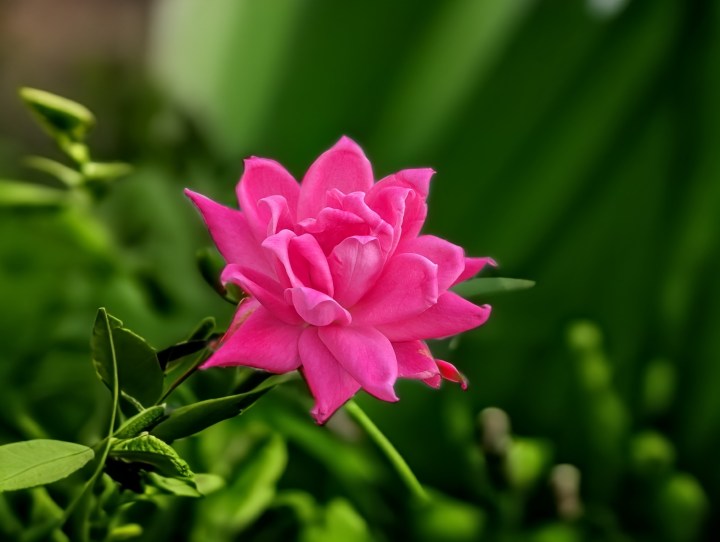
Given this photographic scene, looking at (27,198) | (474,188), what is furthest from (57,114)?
(474,188)

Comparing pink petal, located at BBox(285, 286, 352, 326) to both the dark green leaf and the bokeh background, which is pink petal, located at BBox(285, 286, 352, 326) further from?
the bokeh background

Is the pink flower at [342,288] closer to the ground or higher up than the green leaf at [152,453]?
higher up

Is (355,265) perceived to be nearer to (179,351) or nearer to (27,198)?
(179,351)

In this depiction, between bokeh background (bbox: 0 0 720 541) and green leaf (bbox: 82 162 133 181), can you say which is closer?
green leaf (bbox: 82 162 133 181)

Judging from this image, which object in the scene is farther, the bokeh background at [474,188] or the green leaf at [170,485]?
the bokeh background at [474,188]

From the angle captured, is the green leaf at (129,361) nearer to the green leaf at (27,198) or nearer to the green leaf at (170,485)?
the green leaf at (170,485)

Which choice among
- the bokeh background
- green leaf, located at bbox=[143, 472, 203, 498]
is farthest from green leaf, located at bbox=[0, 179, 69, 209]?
green leaf, located at bbox=[143, 472, 203, 498]

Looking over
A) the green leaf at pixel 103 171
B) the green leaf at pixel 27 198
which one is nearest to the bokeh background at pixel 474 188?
the green leaf at pixel 27 198
